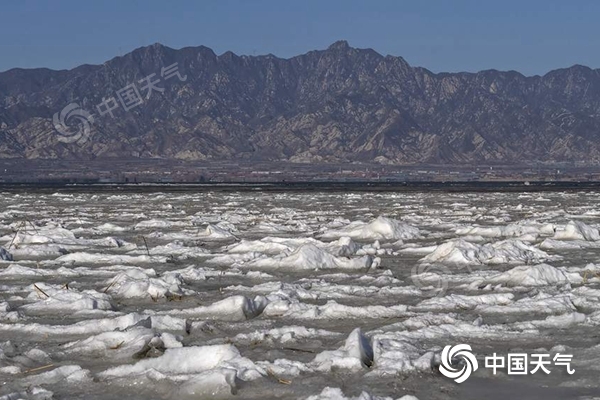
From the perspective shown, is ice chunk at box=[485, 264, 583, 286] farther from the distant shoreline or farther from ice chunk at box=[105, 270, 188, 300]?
the distant shoreline

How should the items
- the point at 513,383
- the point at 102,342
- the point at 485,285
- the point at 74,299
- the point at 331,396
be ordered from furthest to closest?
1. the point at 485,285
2. the point at 74,299
3. the point at 102,342
4. the point at 513,383
5. the point at 331,396

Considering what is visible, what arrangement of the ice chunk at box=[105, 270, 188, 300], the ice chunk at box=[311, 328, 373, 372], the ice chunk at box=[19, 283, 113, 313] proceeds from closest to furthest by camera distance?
1. the ice chunk at box=[311, 328, 373, 372]
2. the ice chunk at box=[19, 283, 113, 313]
3. the ice chunk at box=[105, 270, 188, 300]

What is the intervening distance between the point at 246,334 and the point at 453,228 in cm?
2048

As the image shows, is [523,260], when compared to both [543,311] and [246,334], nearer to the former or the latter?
[543,311]

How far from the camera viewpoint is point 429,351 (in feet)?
34.6

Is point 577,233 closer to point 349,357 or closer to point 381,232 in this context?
point 381,232

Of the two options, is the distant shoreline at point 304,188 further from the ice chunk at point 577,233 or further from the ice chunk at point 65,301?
the ice chunk at point 65,301

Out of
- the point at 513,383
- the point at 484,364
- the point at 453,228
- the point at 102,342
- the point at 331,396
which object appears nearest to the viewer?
the point at 331,396

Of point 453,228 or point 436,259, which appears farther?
point 453,228

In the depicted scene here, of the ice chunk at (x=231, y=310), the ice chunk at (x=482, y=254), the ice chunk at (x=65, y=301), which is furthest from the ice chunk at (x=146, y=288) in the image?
the ice chunk at (x=482, y=254)

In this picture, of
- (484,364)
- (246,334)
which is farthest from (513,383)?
(246,334)

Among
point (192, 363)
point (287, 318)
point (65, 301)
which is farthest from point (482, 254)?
point (192, 363)

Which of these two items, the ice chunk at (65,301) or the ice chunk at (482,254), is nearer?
the ice chunk at (65,301)

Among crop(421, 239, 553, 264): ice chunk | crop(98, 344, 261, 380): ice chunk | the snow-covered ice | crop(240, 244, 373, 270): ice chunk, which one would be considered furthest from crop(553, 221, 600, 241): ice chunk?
crop(98, 344, 261, 380): ice chunk
